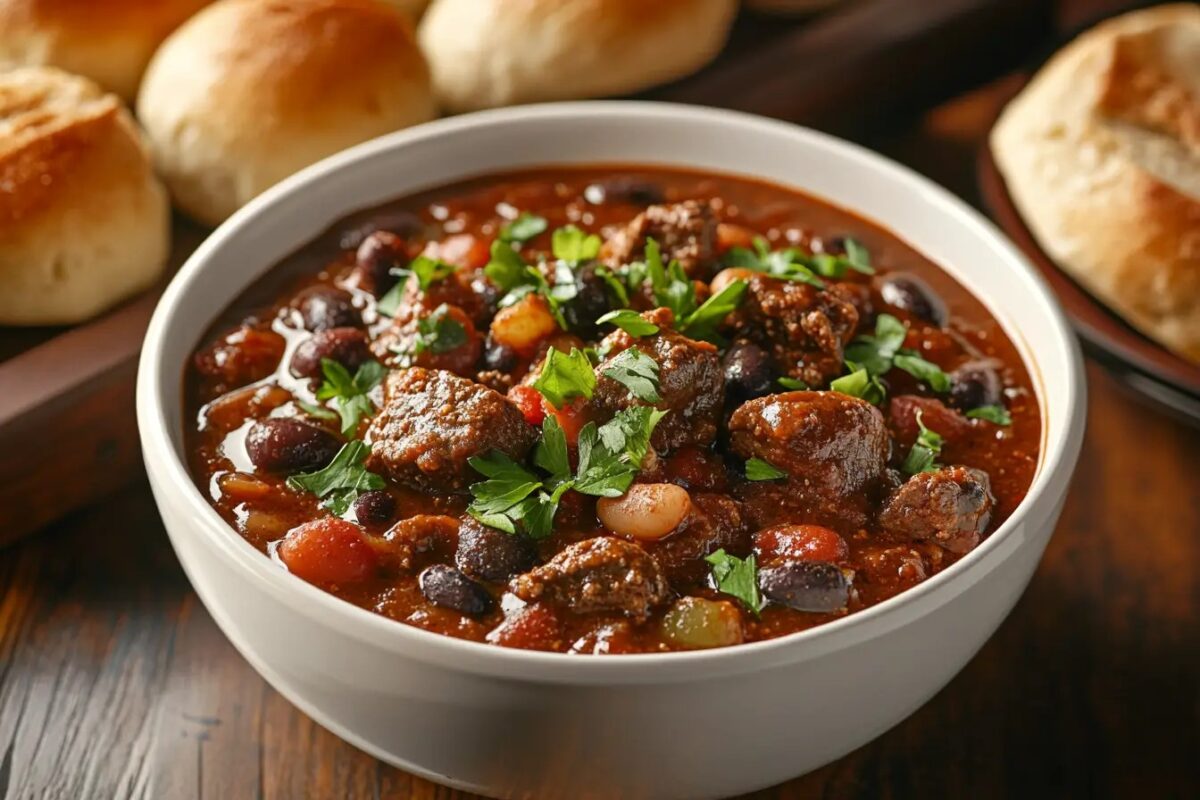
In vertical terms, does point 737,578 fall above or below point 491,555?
below

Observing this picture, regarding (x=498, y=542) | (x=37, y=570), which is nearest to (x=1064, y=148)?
(x=498, y=542)

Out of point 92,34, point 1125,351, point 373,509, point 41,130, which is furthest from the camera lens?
point 92,34

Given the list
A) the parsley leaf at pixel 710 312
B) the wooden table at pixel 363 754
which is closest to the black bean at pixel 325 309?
the wooden table at pixel 363 754

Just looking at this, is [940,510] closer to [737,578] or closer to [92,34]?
[737,578]

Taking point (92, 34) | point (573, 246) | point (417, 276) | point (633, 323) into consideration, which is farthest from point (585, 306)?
point (92, 34)

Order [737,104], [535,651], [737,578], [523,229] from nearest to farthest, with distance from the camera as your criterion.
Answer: [535,651]
[737,578]
[523,229]
[737,104]

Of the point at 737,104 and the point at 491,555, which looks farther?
the point at 737,104
